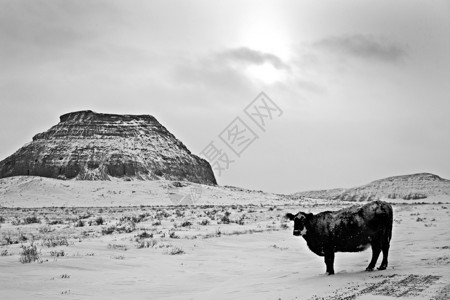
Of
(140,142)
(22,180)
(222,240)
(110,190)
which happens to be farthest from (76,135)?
(222,240)

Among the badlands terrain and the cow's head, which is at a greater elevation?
the cow's head

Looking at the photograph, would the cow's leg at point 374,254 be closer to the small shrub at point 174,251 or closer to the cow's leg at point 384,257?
the cow's leg at point 384,257

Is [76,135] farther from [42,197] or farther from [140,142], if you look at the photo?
[42,197]

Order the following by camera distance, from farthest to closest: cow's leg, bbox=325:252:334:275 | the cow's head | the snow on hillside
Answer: the snow on hillside → the cow's head → cow's leg, bbox=325:252:334:275

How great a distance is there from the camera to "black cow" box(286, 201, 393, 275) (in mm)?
8289

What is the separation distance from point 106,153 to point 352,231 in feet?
314

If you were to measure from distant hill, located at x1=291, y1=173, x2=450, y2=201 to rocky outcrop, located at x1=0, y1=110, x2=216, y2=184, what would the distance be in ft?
107

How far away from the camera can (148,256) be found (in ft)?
36.9

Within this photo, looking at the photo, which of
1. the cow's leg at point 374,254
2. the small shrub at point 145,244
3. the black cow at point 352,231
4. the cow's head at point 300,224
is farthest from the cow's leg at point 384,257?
the small shrub at point 145,244

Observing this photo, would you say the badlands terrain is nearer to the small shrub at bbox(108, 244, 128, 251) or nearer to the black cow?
the small shrub at bbox(108, 244, 128, 251)

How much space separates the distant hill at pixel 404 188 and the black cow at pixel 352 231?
85556 millimetres

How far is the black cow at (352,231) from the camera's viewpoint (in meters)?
8.29

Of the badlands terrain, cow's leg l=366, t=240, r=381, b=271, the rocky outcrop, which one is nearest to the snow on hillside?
the rocky outcrop

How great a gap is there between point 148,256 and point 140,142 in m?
98.6
